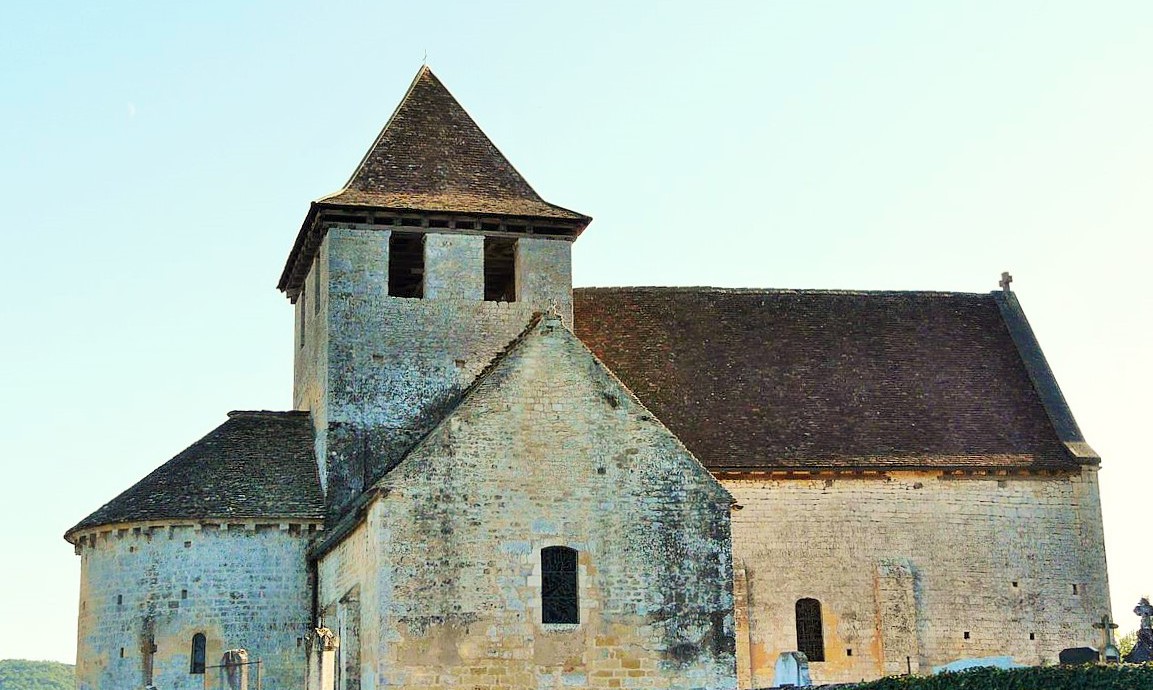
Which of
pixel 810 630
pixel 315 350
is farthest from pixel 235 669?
pixel 810 630

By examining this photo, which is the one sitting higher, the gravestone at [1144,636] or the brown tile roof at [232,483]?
the brown tile roof at [232,483]

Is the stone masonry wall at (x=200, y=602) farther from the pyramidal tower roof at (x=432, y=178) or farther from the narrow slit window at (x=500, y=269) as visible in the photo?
the narrow slit window at (x=500, y=269)

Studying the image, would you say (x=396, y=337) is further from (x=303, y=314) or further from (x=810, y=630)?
(x=810, y=630)

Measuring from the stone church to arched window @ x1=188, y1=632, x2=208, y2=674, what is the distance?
0.22ft

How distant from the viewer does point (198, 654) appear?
25547 mm

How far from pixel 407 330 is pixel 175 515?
5.55 m

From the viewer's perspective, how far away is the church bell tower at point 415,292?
27.4 metres

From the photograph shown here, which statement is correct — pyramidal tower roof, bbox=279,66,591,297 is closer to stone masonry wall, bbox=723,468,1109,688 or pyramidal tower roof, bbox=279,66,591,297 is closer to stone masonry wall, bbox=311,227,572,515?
stone masonry wall, bbox=311,227,572,515

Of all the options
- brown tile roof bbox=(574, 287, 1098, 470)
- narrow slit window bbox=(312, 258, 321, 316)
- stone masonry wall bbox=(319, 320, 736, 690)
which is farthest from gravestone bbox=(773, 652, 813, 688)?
narrow slit window bbox=(312, 258, 321, 316)

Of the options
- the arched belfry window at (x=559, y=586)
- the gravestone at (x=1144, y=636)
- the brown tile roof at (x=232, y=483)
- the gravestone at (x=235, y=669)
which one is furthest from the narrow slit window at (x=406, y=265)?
the gravestone at (x=1144, y=636)

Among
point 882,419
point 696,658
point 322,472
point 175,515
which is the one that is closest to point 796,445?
point 882,419

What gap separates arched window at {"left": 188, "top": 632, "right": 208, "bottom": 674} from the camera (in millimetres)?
25403

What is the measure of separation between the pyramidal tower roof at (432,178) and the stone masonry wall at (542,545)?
235 inches

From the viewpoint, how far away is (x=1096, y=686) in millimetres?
18578
